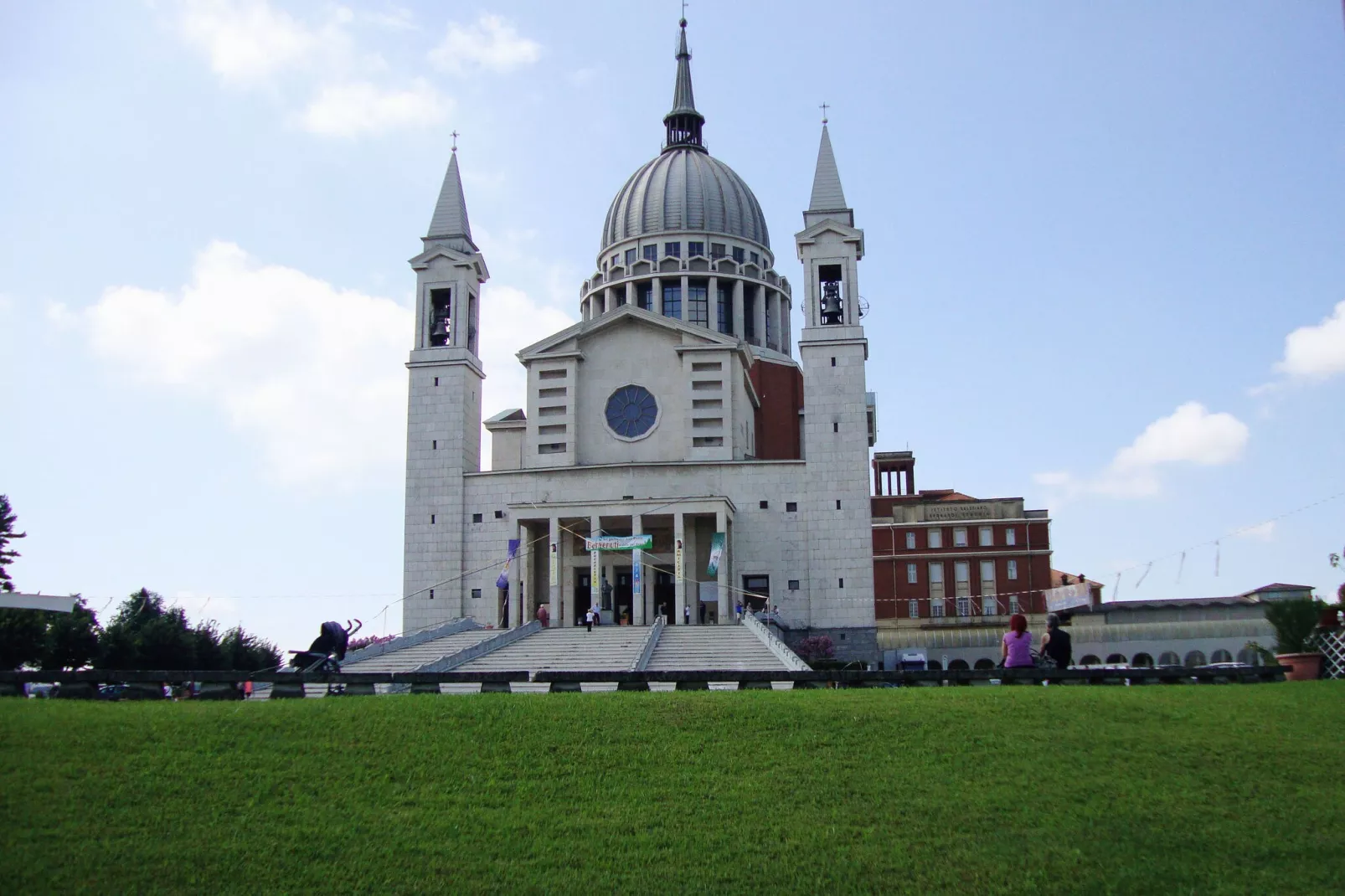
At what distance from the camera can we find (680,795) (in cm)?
1775

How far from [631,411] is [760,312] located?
23858 mm

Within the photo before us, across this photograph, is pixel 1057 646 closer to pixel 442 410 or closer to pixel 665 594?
pixel 665 594

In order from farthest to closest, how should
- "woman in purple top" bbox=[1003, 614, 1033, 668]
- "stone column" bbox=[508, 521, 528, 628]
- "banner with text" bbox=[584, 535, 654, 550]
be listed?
1. "stone column" bbox=[508, 521, 528, 628]
2. "banner with text" bbox=[584, 535, 654, 550]
3. "woman in purple top" bbox=[1003, 614, 1033, 668]

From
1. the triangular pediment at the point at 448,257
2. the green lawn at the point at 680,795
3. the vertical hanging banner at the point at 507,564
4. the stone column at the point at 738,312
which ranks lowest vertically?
the green lawn at the point at 680,795

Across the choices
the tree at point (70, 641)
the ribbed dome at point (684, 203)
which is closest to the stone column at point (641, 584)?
the tree at point (70, 641)

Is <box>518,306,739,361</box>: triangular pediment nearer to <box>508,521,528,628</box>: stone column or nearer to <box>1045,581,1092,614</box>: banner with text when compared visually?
<box>508,521,528,628</box>: stone column

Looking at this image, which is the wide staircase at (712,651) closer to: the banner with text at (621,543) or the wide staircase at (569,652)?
the wide staircase at (569,652)

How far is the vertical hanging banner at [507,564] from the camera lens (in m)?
54.0

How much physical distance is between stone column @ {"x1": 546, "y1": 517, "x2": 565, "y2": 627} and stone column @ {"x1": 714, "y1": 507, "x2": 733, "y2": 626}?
254 inches

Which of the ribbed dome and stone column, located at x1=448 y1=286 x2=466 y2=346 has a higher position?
the ribbed dome

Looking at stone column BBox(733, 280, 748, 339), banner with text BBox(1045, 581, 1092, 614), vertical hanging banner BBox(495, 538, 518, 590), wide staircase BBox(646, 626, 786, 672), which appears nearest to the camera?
wide staircase BBox(646, 626, 786, 672)

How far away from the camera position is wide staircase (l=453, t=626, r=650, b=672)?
41.9 m

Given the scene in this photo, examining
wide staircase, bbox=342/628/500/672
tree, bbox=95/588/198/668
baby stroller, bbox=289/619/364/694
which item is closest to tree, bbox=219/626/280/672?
tree, bbox=95/588/198/668

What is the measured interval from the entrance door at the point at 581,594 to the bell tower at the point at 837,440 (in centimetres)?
970
